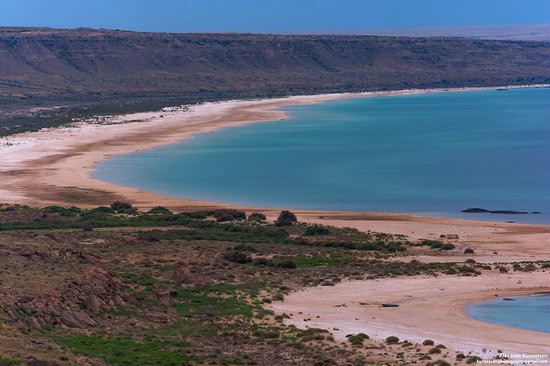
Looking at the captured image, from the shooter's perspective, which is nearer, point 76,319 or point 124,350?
point 124,350

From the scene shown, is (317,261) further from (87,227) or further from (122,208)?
(122,208)

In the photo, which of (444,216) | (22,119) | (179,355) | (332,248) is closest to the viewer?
(179,355)

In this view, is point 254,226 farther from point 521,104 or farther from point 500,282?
point 521,104

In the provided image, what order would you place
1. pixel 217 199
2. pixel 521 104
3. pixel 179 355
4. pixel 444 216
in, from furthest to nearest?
pixel 521 104, pixel 217 199, pixel 444 216, pixel 179 355

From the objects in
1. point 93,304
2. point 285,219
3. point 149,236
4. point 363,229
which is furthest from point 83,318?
point 363,229

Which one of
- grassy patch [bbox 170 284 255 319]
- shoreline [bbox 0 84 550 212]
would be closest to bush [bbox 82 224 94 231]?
shoreline [bbox 0 84 550 212]

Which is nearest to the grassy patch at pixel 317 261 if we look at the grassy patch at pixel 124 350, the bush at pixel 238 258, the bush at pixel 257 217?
the bush at pixel 238 258

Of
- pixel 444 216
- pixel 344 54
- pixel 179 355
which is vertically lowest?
pixel 179 355

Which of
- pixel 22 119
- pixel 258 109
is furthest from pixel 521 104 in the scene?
pixel 22 119
